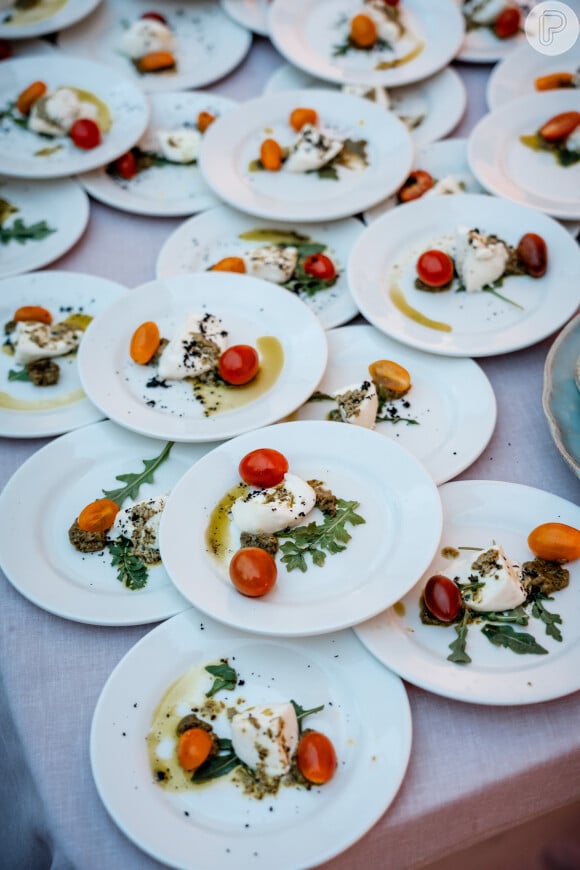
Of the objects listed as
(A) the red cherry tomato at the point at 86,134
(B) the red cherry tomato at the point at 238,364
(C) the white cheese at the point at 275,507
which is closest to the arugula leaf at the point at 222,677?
(C) the white cheese at the point at 275,507

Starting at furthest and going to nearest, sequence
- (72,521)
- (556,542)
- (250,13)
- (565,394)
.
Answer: (250,13)
(565,394)
(72,521)
(556,542)

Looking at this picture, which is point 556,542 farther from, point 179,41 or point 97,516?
point 179,41

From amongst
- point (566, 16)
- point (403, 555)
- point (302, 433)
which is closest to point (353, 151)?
point (566, 16)

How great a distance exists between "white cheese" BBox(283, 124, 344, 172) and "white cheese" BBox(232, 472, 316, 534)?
1.51 meters

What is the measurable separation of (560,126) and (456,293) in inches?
37.0

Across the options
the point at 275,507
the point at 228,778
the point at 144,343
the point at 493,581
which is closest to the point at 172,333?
the point at 144,343

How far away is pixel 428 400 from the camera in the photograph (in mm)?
2453

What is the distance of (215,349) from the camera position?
2527 mm

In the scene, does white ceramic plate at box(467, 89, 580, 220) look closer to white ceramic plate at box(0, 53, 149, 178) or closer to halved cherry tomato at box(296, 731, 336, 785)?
white ceramic plate at box(0, 53, 149, 178)

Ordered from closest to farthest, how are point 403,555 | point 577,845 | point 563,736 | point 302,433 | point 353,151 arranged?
point 563,736 → point 403,555 → point 302,433 → point 577,845 → point 353,151

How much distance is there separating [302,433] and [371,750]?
86cm

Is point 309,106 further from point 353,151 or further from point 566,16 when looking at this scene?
point 566,16

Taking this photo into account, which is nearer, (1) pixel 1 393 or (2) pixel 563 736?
(2) pixel 563 736

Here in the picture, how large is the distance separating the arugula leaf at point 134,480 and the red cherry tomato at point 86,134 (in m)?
1.52
